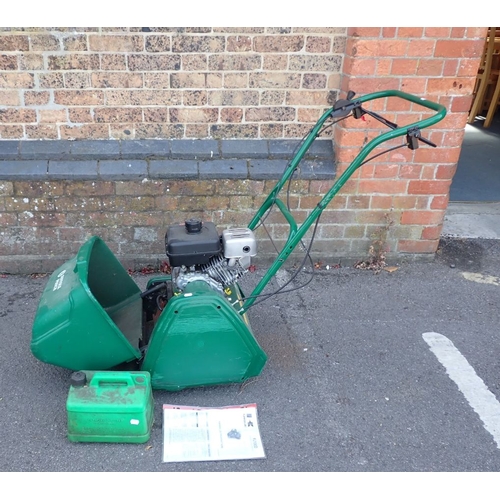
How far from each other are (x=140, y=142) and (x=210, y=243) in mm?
1535

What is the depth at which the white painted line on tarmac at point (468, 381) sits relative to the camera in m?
2.64

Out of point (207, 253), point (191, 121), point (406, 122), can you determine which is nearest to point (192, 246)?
point (207, 253)

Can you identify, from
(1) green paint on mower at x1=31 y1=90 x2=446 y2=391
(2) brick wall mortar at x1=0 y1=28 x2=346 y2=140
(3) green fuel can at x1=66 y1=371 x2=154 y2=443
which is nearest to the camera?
(3) green fuel can at x1=66 y1=371 x2=154 y2=443

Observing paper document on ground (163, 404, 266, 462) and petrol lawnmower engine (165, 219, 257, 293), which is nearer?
paper document on ground (163, 404, 266, 462)

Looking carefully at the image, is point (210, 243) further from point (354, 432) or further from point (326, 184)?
point (326, 184)

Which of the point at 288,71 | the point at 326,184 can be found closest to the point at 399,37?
the point at 288,71

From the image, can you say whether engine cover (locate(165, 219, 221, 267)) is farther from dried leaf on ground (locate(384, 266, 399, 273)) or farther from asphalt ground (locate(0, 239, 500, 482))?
dried leaf on ground (locate(384, 266, 399, 273))

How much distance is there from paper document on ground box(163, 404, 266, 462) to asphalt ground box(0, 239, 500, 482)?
0.04 metres

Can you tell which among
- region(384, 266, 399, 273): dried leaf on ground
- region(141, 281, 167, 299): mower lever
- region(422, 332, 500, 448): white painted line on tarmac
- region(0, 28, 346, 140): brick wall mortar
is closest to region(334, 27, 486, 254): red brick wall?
region(384, 266, 399, 273): dried leaf on ground

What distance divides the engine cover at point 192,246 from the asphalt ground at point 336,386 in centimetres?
71

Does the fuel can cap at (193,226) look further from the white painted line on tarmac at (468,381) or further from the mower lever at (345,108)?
the white painted line on tarmac at (468,381)

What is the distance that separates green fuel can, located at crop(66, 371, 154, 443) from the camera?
2338 mm

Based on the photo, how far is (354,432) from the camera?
2549mm

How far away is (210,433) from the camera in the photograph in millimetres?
2490
